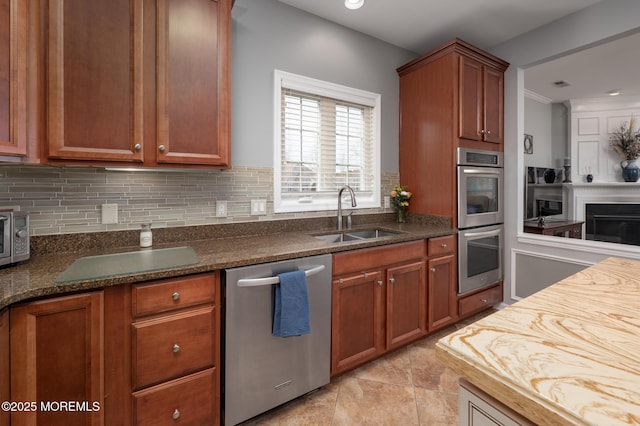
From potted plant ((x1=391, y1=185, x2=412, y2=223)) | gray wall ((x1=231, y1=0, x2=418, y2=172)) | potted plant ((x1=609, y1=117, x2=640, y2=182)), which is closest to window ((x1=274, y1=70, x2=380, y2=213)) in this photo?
gray wall ((x1=231, y1=0, x2=418, y2=172))

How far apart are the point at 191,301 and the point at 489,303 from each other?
9.41 feet

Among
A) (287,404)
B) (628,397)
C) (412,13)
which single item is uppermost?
(412,13)

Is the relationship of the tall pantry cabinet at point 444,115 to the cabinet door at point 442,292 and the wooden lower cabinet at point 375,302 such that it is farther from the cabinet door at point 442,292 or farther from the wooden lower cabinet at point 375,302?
the wooden lower cabinet at point 375,302

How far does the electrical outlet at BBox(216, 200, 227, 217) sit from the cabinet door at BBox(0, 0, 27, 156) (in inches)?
40.4

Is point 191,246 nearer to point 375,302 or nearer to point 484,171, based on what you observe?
point 375,302

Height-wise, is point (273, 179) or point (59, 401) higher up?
point (273, 179)

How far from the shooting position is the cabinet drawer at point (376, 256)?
1.92 meters

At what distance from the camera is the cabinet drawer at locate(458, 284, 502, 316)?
108 inches

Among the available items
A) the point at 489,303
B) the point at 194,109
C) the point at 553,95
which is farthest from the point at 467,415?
the point at 553,95

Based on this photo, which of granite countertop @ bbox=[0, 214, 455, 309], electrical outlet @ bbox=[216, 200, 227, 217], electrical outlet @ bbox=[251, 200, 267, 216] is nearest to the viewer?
granite countertop @ bbox=[0, 214, 455, 309]

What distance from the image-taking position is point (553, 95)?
4.55 metres

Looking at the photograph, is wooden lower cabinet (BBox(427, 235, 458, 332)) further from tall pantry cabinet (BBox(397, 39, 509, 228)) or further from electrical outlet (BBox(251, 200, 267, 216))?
electrical outlet (BBox(251, 200, 267, 216))

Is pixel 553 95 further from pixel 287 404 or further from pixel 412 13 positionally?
pixel 287 404

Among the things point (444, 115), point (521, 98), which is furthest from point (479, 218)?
point (521, 98)
